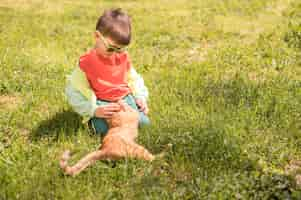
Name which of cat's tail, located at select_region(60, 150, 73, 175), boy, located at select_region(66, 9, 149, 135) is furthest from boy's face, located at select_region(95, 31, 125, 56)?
cat's tail, located at select_region(60, 150, 73, 175)

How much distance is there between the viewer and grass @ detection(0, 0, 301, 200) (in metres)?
3.96

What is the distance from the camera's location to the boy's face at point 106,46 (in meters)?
4.70

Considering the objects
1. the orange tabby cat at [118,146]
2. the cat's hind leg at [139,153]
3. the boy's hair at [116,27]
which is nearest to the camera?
the orange tabby cat at [118,146]


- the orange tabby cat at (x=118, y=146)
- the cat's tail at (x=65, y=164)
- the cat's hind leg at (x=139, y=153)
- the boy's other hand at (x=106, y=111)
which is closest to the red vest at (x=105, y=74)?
the boy's other hand at (x=106, y=111)

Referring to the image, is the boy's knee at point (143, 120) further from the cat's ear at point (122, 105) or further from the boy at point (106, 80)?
the cat's ear at point (122, 105)

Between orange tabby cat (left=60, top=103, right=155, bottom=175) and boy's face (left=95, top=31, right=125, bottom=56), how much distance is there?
610mm

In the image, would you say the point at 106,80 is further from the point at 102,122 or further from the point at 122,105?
the point at 102,122

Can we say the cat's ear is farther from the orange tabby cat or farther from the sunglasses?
the sunglasses

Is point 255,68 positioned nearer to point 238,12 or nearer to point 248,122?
point 248,122

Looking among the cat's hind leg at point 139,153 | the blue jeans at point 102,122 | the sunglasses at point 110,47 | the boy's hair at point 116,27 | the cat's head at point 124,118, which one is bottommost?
the blue jeans at point 102,122

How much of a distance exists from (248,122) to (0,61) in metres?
3.81

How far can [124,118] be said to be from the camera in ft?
15.4

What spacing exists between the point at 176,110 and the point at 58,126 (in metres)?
1.30

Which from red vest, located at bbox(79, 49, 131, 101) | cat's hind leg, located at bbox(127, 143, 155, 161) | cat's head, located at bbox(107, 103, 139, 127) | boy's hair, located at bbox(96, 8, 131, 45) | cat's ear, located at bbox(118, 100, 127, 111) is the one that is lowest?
cat's hind leg, located at bbox(127, 143, 155, 161)
